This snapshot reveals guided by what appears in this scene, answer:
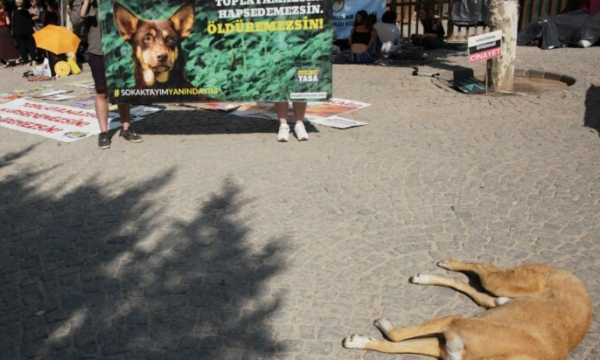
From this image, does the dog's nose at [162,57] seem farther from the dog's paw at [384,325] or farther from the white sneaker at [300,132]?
the dog's paw at [384,325]

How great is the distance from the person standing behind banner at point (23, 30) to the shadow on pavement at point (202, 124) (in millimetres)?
7894

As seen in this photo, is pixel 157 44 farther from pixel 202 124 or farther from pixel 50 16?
pixel 50 16

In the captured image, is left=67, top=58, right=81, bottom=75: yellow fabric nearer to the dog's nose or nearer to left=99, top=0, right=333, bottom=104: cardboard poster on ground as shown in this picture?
left=99, top=0, right=333, bottom=104: cardboard poster on ground

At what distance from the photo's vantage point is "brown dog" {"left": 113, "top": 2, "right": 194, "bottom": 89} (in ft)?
22.1

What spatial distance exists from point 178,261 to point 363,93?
631 cm

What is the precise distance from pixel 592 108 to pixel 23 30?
13.1m

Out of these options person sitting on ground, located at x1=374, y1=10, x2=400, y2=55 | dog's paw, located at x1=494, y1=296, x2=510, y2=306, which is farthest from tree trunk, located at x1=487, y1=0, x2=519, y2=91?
dog's paw, located at x1=494, y1=296, x2=510, y2=306

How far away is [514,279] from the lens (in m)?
3.44

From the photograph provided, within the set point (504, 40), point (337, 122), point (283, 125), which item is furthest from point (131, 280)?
point (504, 40)

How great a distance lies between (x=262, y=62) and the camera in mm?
6867

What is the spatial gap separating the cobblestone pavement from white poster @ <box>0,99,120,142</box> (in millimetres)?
309

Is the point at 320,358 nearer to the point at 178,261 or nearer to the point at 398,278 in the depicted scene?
the point at 398,278

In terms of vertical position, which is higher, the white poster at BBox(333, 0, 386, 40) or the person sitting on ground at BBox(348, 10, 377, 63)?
the white poster at BBox(333, 0, 386, 40)

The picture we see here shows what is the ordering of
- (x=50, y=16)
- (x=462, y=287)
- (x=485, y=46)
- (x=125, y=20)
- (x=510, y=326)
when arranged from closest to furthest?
(x=510, y=326), (x=462, y=287), (x=125, y=20), (x=485, y=46), (x=50, y=16)
